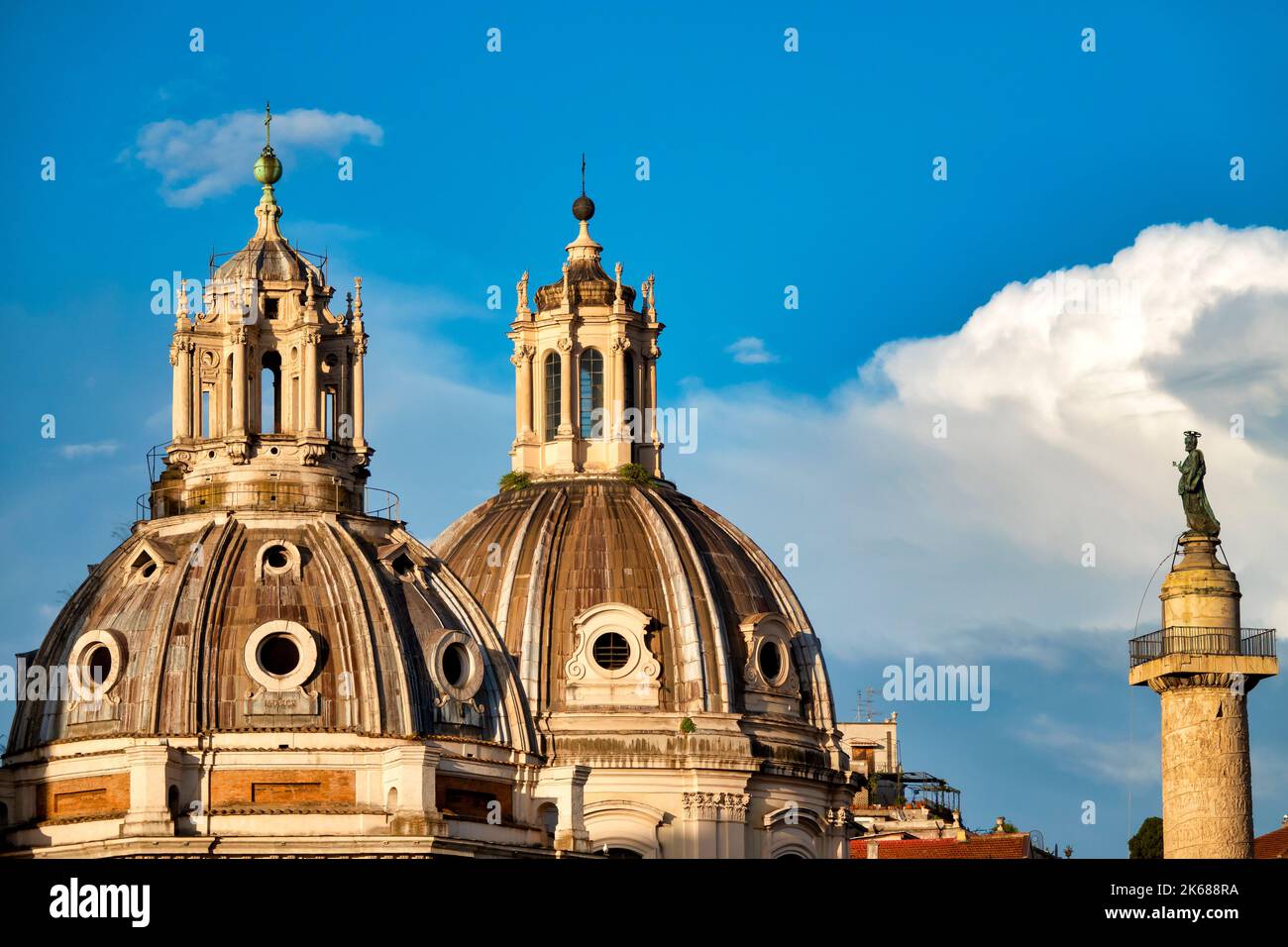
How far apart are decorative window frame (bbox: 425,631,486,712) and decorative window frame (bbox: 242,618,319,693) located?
362 centimetres

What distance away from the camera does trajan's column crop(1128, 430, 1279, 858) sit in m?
118

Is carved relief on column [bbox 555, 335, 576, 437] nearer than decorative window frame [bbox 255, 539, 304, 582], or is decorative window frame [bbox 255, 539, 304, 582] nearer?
decorative window frame [bbox 255, 539, 304, 582]

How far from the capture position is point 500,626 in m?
137

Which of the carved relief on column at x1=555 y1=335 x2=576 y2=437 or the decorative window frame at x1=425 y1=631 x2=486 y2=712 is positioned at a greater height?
the carved relief on column at x1=555 y1=335 x2=576 y2=437

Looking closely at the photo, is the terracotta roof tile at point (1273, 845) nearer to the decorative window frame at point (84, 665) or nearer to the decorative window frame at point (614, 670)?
the decorative window frame at point (614, 670)

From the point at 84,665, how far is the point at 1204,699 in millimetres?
30015

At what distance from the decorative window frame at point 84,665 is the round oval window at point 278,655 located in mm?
3698

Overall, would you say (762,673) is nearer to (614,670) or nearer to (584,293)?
(614,670)

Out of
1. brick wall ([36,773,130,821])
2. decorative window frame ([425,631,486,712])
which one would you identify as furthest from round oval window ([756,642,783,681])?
brick wall ([36,773,130,821])

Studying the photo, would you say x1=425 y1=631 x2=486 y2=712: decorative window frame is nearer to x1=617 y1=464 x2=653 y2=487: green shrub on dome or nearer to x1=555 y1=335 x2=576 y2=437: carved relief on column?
x1=617 y1=464 x2=653 y2=487: green shrub on dome

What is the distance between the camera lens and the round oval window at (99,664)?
113 m

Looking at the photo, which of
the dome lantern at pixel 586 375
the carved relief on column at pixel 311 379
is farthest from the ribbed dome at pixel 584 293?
the carved relief on column at pixel 311 379
